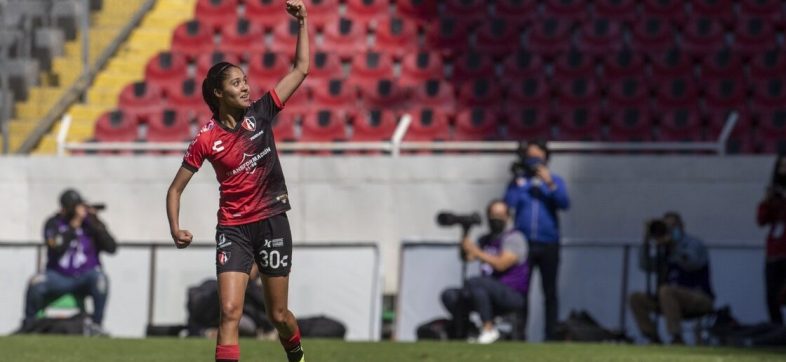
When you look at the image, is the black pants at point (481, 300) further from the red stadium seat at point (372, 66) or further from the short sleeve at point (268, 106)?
the red stadium seat at point (372, 66)

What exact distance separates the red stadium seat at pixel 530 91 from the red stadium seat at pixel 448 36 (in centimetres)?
120

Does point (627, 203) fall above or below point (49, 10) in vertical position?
below

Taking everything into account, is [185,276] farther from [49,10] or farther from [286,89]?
[286,89]

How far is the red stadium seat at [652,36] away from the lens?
19.6m

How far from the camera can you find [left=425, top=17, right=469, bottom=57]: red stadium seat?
20.2 metres

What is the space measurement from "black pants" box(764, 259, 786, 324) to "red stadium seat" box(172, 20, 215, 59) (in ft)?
29.2

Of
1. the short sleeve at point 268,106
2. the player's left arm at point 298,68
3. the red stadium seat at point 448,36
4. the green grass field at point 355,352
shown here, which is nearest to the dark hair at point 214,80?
the short sleeve at point 268,106

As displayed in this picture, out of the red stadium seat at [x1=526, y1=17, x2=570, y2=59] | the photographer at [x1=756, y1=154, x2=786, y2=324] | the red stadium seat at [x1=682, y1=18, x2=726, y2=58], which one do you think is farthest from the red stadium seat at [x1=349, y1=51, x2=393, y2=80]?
the photographer at [x1=756, y1=154, x2=786, y2=324]

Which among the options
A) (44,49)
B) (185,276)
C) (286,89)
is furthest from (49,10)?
(286,89)

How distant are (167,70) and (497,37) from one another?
4.19 metres

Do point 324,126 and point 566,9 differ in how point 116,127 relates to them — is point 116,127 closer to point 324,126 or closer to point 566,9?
point 324,126

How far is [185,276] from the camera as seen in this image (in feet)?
54.4

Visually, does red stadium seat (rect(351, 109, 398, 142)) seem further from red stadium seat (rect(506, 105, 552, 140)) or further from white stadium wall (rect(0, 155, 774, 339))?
white stadium wall (rect(0, 155, 774, 339))

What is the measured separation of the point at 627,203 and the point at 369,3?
579 centimetres
